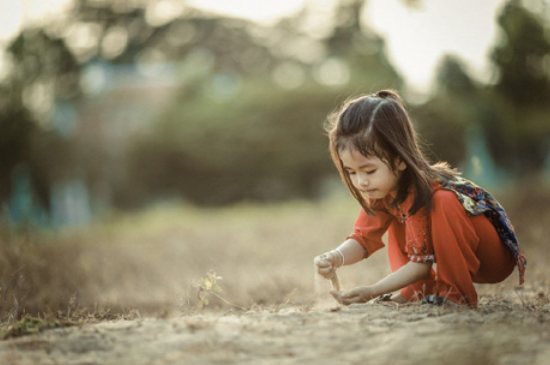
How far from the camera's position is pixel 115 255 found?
28.2 feet

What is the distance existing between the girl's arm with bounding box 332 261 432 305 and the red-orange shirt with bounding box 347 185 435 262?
43 millimetres

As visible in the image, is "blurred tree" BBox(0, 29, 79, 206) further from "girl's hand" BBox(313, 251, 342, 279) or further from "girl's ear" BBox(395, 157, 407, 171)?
"girl's ear" BBox(395, 157, 407, 171)

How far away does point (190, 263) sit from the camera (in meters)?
8.30

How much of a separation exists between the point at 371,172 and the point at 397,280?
1.77 feet

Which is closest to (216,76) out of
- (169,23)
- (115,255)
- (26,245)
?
(169,23)

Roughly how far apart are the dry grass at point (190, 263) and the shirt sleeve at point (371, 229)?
0.48 meters

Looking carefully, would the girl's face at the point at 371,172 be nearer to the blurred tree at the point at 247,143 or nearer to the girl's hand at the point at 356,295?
the girl's hand at the point at 356,295

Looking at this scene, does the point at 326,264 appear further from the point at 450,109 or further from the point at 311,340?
the point at 450,109

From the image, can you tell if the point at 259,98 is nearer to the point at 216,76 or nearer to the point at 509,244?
the point at 216,76

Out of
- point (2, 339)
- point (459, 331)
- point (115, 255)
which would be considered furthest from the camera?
point (115, 255)

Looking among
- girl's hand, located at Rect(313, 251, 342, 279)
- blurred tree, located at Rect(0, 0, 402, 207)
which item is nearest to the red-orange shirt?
girl's hand, located at Rect(313, 251, 342, 279)

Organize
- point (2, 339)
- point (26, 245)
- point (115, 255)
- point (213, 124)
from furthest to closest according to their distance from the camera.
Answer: point (213, 124) → point (115, 255) → point (26, 245) → point (2, 339)

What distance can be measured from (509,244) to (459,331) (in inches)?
39.2

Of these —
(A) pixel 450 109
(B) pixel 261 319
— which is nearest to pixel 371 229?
(B) pixel 261 319
